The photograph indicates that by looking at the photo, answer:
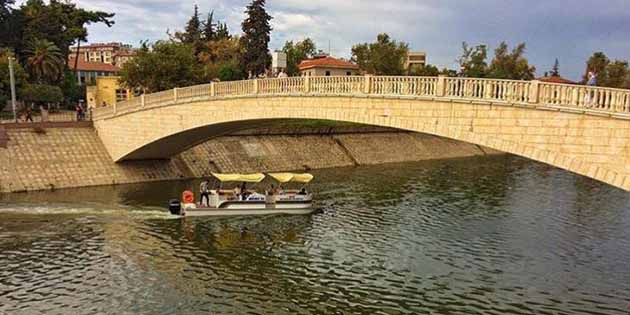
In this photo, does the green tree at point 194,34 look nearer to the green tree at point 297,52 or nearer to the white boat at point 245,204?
the green tree at point 297,52

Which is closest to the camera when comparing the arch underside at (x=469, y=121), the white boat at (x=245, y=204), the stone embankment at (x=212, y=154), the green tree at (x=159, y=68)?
the arch underside at (x=469, y=121)

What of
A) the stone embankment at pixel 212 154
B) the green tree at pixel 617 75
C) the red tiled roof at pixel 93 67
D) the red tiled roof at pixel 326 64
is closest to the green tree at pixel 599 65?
the green tree at pixel 617 75

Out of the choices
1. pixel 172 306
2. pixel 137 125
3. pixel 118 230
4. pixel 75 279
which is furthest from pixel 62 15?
pixel 172 306

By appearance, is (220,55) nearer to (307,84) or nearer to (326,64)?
(326,64)

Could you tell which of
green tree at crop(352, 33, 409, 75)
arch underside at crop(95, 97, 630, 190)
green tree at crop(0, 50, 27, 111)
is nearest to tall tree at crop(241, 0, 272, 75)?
green tree at crop(352, 33, 409, 75)

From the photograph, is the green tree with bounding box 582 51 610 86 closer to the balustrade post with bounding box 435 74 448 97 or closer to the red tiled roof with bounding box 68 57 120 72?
the balustrade post with bounding box 435 74 448 97

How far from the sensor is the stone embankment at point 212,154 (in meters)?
31.2

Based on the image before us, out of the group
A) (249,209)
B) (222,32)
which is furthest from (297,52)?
(249,209)

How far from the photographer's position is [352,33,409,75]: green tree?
61875 mm

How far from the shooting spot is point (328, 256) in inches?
770

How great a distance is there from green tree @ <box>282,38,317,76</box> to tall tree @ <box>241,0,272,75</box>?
8.81 metres

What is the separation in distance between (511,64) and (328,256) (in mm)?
62054

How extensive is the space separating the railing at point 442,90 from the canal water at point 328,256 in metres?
5.95

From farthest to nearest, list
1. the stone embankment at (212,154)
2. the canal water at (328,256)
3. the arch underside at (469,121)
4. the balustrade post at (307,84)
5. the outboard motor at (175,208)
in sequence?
the stone embankment at (212,154), the outboard motor at (175,208), the balustrade post at (307,84), the canal water at (328,256), the arch underside at (469,121)
